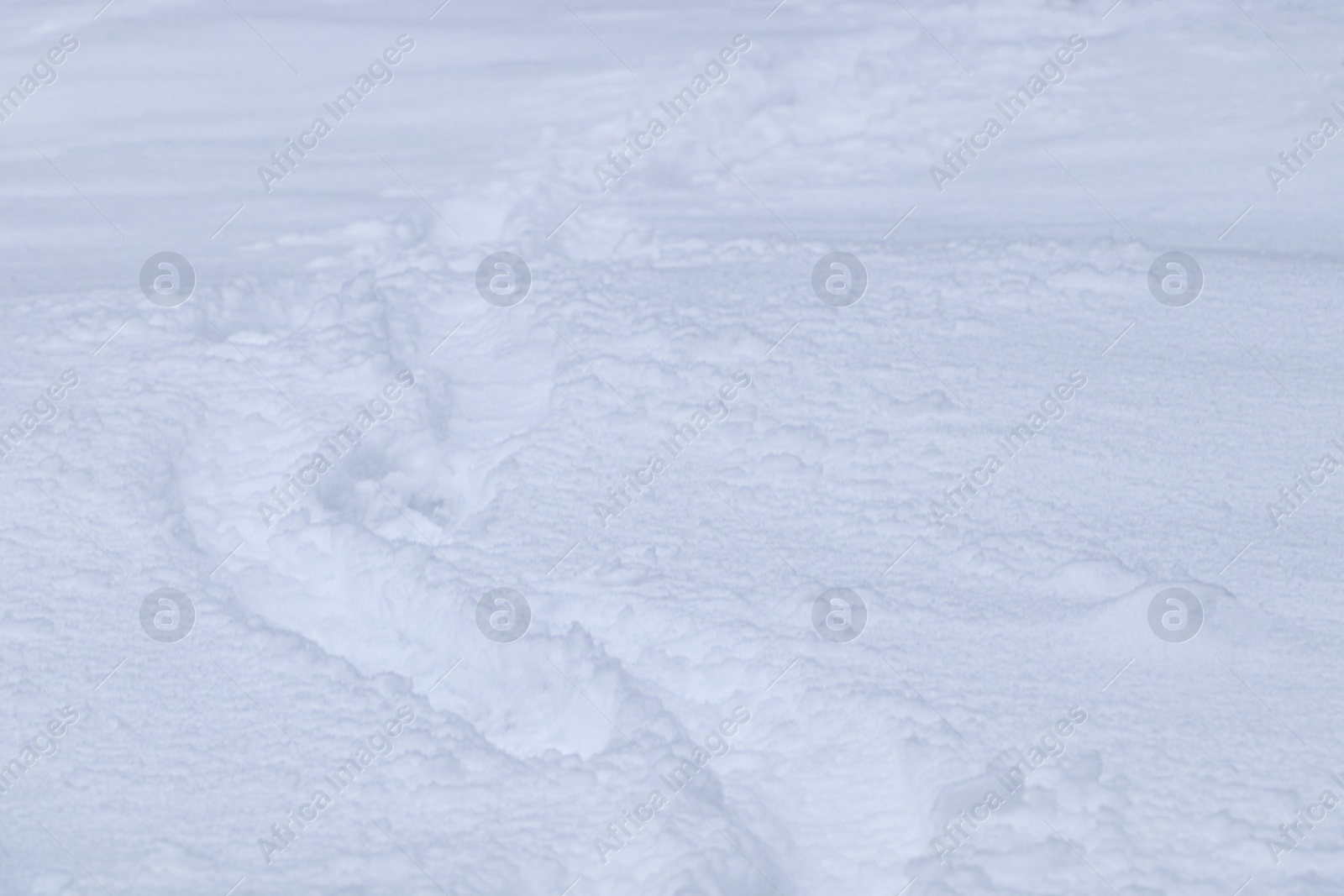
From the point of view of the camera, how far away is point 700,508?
2.84 metres

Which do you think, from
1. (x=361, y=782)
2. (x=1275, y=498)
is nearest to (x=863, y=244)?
(x=1275, y=498)

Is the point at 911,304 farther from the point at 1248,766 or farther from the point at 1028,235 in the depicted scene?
the point at 1248,766

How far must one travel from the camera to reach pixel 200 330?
3.70m

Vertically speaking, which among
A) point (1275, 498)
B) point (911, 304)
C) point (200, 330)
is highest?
point (200, 330)

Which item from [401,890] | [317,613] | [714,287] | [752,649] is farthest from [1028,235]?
[401,890]

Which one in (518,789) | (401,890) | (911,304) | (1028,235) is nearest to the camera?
(401,890)

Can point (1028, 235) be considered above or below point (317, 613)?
below

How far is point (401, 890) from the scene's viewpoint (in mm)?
2064

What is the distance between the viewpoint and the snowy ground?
2.15 m

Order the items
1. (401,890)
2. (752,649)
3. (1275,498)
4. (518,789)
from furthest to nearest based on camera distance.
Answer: (1275,498)
(752,649)
(518,789)
(401,890)

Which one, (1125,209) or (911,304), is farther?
(1125,209)

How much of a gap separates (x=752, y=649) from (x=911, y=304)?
1511 mm

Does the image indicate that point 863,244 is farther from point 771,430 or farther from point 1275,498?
point 1275,498

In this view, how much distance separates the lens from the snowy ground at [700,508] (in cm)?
215
